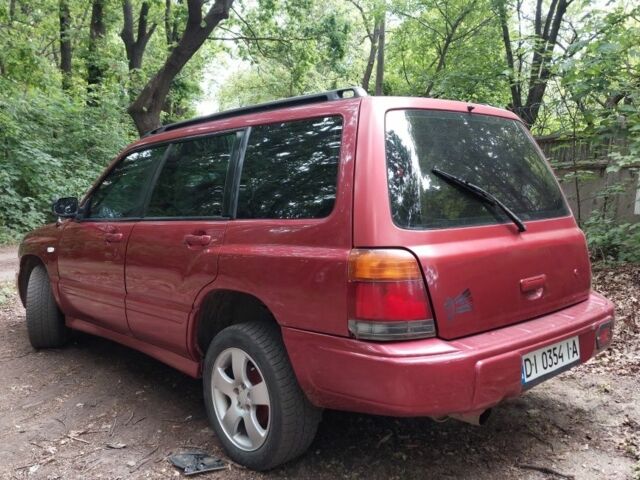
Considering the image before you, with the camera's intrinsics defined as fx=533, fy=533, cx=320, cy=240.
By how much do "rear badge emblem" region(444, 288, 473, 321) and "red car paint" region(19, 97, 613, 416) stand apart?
21mm

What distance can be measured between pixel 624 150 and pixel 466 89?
18.0ft

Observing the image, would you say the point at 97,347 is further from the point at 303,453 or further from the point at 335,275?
the point at 335,275

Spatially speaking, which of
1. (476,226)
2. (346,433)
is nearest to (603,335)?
(476,226)

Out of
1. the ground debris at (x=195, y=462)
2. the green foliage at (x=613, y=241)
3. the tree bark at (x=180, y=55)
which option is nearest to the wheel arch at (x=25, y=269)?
the ground debris at (x=195, y=462)

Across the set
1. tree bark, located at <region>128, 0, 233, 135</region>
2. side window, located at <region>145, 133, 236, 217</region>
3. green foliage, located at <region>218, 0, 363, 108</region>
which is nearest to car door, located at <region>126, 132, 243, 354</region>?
side window, located at <region>145, 133, 236, 217</region>

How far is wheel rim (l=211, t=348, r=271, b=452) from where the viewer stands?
261cm

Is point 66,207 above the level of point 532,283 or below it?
above

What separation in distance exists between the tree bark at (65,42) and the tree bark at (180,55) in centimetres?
513

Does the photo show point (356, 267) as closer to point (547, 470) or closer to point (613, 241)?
point (547, 470)

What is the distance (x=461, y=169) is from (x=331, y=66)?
13.9 metres

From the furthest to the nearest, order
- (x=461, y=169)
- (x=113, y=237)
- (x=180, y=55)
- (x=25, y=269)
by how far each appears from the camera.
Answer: (x=180, y=55), (x=25, y=269), (x=113, y=237), (x=461, y=169)

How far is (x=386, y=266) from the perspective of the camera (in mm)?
2111

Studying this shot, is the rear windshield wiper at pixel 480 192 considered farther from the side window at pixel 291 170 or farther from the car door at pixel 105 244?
the car door at pixel 105 244

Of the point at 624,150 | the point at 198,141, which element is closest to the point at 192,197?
the point at 198,141
